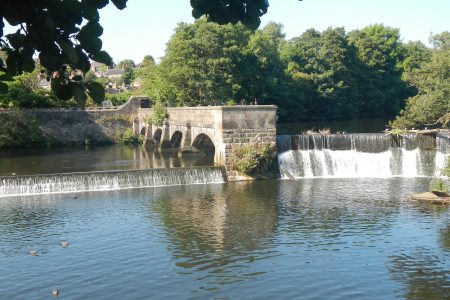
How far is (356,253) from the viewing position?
1770 centimetres

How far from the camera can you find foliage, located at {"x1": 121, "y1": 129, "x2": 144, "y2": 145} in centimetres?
5244

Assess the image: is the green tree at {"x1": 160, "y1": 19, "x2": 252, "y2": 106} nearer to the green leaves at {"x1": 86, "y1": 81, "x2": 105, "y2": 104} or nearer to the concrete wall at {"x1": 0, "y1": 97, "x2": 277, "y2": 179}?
Answer: the concrete wall at {"x1": 0, "y1": 97, "x2": 277, "y2": 179}

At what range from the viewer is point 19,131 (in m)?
48.7

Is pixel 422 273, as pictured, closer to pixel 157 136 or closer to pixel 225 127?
pixel 225 127

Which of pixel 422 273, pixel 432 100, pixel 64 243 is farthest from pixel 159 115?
pixel 422 273

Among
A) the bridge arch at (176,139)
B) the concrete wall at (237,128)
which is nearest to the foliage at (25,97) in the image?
the bridge arch at (176,139)

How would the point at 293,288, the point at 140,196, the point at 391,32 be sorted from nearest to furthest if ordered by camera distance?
the point at 293,288 → the point at 140,196 → the point at 391,32

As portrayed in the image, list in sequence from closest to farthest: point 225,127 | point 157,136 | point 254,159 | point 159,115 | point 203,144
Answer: point 254,159, point 225,127, point 203,144, point 159,115, point 157,136

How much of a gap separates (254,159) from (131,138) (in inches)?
916

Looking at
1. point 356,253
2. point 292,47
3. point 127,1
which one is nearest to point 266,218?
point 356,253

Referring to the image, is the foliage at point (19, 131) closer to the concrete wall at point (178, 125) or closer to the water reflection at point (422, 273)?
the concrete wall at point (178, 125)

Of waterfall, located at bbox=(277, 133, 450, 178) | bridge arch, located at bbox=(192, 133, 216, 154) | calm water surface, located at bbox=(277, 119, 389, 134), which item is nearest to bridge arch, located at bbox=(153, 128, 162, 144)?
bridge arch, located at bbox=(192, 133, 216, 154)

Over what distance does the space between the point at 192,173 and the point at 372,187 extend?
9.25 metres

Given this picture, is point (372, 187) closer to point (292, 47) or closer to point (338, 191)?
point (338, 191)
